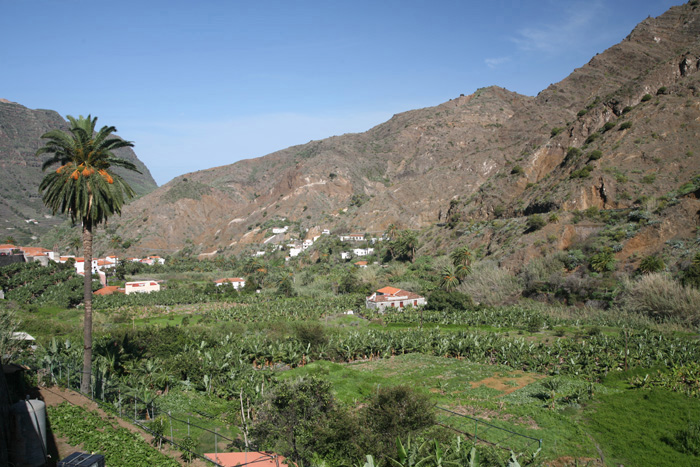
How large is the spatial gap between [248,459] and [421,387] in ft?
41.2

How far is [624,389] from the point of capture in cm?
2225

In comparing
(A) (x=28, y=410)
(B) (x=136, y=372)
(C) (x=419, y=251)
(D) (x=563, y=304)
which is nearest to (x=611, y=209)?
(D) (x=563, y=304)

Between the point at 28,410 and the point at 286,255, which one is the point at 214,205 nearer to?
the point at 286,255

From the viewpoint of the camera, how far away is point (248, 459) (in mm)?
13891

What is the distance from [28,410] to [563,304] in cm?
4953

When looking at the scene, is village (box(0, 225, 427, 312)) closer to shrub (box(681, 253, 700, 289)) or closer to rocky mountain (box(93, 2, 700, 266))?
rocky mountain (box(93, 2, 700, 266))

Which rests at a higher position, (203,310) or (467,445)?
(467,445)

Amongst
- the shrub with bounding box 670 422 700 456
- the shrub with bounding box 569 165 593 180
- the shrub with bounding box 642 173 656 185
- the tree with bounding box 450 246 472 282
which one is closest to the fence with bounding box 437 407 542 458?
the shrub with bounding box 670 422 700 456

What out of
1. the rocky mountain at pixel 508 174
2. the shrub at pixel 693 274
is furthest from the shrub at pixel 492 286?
the shrub at pixel 693 274

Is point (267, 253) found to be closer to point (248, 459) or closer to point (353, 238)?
point (353, 238)

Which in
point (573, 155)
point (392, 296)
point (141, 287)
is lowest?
point (392, 296)

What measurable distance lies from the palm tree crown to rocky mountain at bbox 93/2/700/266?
52.0m

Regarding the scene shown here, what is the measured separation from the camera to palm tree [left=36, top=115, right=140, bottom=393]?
16.8 metres

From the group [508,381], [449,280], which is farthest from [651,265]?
[508,381]
